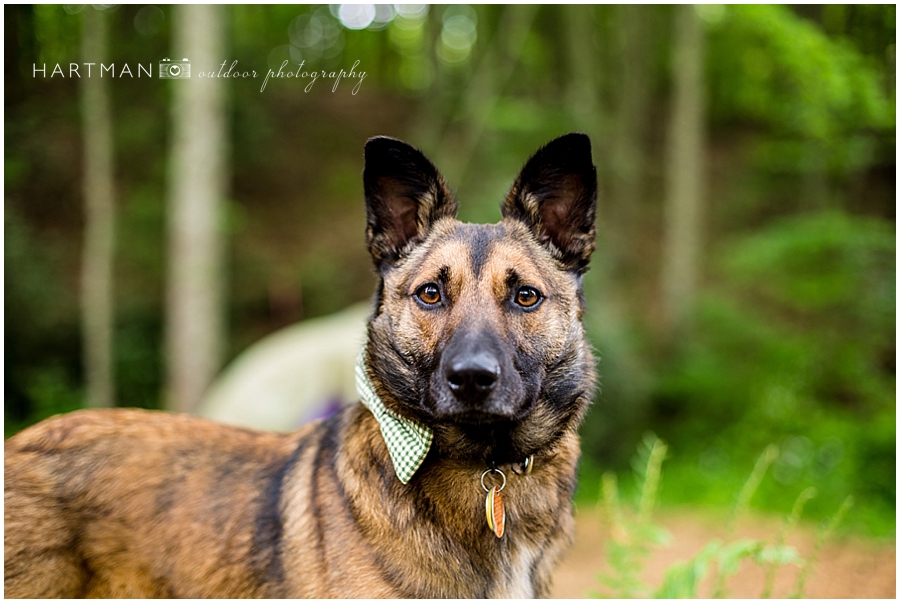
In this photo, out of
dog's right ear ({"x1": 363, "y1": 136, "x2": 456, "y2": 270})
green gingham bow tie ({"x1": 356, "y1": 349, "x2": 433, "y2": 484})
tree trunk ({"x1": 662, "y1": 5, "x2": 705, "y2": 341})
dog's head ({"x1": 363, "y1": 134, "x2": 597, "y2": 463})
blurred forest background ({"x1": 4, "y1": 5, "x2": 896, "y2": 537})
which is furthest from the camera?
tree trunk ({"x1": 662, "y1": 5, "x2": 705, "y2": 341})

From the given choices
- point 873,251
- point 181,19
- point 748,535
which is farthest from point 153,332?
point 873,251

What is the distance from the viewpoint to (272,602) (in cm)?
251

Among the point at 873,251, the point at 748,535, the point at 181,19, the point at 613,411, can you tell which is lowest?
the point at 748,535

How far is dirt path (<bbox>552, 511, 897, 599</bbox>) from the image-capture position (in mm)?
5141

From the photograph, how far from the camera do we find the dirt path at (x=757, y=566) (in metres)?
5.14

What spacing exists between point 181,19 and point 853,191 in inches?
460

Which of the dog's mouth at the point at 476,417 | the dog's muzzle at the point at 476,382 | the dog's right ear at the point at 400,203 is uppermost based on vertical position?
the dog's right ear at the point at 400,203

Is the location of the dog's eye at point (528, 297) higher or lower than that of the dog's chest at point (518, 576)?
higher

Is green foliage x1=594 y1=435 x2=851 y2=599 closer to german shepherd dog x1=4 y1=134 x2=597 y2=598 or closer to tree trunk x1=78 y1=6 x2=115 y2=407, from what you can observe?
german shepherd dog x1=4 y1=134 x2=597 y2=598

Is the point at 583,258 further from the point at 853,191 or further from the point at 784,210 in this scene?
the point at 784,210

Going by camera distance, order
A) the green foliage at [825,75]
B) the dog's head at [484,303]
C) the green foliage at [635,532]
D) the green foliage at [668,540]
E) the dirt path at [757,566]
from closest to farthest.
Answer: the dog's head at [484,303] < the green foliage at [668,540] < the green foliage at [635,532] < the dirt path at [757,566] < the green foliage at [825,75]

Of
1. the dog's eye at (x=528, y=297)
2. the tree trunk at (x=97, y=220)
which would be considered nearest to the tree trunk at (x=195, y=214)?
the tree trunk at (x=97, y=220)

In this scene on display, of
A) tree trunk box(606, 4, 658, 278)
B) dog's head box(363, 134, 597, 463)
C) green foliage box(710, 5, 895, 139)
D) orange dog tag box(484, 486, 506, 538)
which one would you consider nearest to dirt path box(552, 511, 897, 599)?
orange dog tag box(484, 486, 506, 538)

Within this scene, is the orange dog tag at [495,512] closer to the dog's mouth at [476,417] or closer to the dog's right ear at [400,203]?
the dog's mouth at [476,417]
